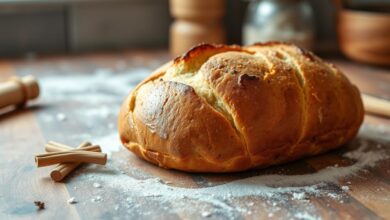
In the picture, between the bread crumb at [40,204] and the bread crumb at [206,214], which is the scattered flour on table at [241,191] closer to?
the bread crumb at [206,214]

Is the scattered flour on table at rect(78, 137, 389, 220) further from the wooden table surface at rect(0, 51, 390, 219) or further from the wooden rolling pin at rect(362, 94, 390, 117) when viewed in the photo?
the wooden rolling pin at rect(362, 94, 390, 117)

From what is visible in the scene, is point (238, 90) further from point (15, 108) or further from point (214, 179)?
point (15, 108)

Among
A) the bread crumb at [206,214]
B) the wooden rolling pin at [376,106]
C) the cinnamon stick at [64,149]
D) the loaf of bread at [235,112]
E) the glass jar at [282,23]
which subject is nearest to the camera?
the bread crumb at [206,214]

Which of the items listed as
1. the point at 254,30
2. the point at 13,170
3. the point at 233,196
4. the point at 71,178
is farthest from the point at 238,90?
the point at 254,30

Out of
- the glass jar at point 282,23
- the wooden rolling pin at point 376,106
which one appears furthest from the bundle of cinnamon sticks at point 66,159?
the glass jar at point 282,23

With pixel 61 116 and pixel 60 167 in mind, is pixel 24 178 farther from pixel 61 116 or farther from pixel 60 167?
pixel 61 116

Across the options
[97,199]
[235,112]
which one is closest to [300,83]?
[235,112]

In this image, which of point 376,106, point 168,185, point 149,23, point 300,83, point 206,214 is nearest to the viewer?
point 206,214
